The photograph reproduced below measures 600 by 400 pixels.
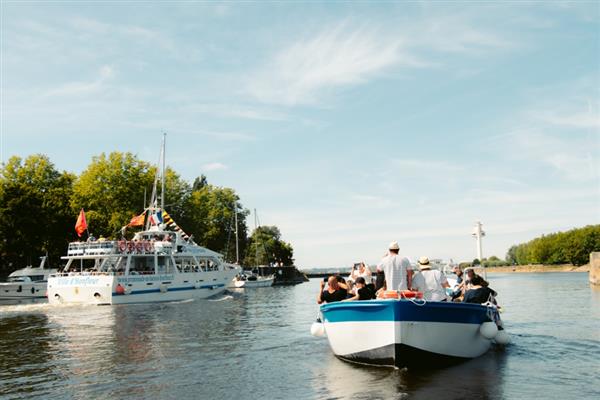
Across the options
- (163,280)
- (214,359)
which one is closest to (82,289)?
(163,280)

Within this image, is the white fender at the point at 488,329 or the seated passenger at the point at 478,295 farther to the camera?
the seated passenger at the point at 478,295

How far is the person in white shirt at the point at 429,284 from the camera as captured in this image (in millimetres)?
14930

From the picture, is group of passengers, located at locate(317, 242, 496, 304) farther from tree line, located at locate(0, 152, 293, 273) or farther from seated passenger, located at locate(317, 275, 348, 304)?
tree line, located at locate(0, 152, 293, 273)

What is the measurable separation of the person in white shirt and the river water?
187 centimetres

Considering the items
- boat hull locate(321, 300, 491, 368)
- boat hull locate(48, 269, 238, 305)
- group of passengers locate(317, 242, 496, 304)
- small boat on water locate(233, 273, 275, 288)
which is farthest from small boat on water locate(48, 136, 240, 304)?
boat hull locate(321, 300, 491, 368)

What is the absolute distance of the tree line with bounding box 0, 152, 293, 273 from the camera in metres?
64.7

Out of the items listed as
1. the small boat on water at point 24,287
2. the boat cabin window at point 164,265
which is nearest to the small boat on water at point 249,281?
the small boat on water at point 24,287

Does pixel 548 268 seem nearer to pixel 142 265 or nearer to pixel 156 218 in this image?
pixel 156 218

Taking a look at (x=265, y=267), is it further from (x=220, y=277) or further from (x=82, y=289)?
(x=82, y=289)

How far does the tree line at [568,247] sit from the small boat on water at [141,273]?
125021mm

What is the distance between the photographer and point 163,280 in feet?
162

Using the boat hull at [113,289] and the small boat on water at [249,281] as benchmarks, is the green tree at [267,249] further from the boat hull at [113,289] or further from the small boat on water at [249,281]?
the boat hull at [113,289]

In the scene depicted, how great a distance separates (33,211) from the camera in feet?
214

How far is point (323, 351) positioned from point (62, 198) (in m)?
63.1
